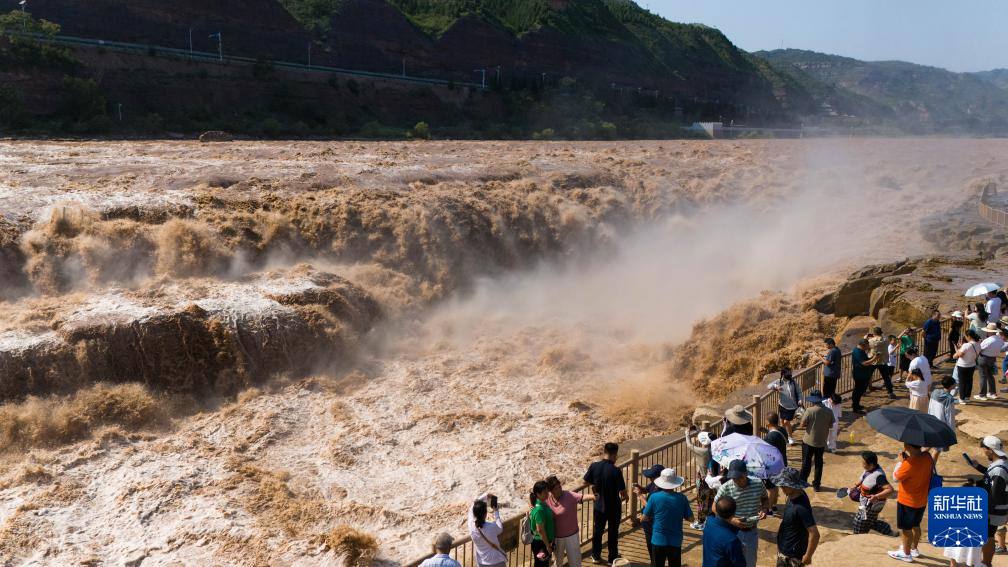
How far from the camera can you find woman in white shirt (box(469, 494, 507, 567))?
6.71 metres

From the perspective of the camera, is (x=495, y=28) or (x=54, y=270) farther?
(x=495, y=28)

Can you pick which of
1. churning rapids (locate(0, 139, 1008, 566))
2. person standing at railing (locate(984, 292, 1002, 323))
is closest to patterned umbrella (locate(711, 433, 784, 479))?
churning rapids (locate(0, 139, 1008, 566))

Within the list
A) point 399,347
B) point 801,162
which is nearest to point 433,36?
point 801,162

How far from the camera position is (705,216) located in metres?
28.0

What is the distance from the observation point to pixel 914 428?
6.68m

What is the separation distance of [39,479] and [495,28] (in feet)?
264

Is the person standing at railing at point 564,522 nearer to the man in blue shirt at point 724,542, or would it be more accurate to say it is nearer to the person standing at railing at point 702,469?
the person standing at railing at point 702,469

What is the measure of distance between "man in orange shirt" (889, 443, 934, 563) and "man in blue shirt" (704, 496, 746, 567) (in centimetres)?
207

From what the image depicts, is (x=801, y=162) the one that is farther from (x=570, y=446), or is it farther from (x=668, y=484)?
(x=668, y=484)

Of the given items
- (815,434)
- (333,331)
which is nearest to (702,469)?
(815,434)

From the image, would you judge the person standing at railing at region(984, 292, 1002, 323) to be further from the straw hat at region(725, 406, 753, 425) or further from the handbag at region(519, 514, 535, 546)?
the handbag at region(519, 514, 535, 546)

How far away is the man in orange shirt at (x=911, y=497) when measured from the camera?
668 cm

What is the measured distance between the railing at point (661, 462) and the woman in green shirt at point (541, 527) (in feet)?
1.67

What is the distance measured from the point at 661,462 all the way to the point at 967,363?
426 cm
